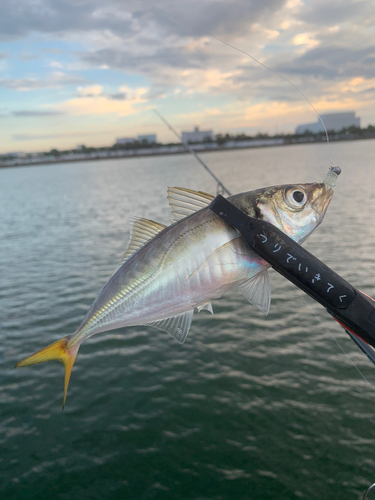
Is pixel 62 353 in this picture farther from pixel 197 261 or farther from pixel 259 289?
pixel 259 289

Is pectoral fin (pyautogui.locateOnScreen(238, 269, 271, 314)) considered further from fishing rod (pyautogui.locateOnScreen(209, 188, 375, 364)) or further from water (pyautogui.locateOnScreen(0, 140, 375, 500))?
water (pyautogui.locateOnScreen(0, 140, 375, 500))

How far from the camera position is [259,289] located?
6.71 ft

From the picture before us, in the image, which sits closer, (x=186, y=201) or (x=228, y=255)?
(x=228, y=255)

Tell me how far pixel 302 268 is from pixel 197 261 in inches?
21.9

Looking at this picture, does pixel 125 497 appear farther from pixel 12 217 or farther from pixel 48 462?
pixel 12 217

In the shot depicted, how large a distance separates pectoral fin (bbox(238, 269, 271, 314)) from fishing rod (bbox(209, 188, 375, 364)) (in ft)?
0.40

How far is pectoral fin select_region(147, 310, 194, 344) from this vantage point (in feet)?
A: 6.98

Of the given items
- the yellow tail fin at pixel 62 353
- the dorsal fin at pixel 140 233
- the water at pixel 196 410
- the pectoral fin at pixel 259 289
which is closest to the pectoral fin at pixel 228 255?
the pectoral fin at pixel 259 289

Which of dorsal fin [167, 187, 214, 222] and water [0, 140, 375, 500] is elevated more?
dorsal fin [167, 187, 214, 222]

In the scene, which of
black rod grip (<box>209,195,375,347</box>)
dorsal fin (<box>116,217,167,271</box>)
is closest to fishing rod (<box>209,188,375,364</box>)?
black rod grip (<box>209,195,375,347</box>)

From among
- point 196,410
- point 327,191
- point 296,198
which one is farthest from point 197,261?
point 196,410

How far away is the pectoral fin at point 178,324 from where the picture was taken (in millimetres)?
2129

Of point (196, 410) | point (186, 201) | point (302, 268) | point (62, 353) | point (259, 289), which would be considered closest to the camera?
point (302, 268)

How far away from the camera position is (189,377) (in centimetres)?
1177
